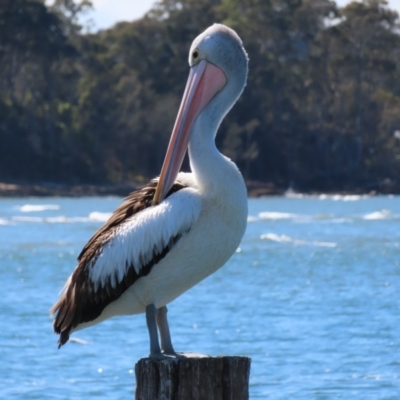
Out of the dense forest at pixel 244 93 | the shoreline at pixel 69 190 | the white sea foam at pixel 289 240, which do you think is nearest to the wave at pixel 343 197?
the dense forest at pixel 244 93

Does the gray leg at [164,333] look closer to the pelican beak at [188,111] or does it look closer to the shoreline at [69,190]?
the pelican beak at [188,111]

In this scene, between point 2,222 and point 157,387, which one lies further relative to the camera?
point 2,222

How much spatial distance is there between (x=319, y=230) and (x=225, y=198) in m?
24.8

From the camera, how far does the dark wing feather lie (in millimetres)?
4324

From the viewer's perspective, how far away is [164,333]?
14.2 ft

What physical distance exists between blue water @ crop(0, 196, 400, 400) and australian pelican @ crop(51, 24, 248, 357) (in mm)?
4254

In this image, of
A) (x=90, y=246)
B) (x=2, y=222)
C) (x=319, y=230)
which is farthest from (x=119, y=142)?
(x=90, y=246)

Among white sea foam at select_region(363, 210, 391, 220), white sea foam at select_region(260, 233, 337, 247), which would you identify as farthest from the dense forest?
white sea foam at select_region(260, 233, 337, 247)

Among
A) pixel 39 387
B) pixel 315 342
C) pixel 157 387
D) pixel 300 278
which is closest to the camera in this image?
pixel 157 387

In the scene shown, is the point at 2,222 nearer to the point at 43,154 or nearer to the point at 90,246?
the point at 43,154

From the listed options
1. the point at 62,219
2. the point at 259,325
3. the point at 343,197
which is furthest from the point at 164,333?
the point at 343,197

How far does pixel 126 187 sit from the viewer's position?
169 feet

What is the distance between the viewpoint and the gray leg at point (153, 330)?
Result: 414 cm

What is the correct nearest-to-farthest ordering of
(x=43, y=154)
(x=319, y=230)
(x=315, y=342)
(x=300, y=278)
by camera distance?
1. (x=315, y=342)
2. (x=300, y=278)
3. (x=319, y=230)
4. (x=43, y=154)
